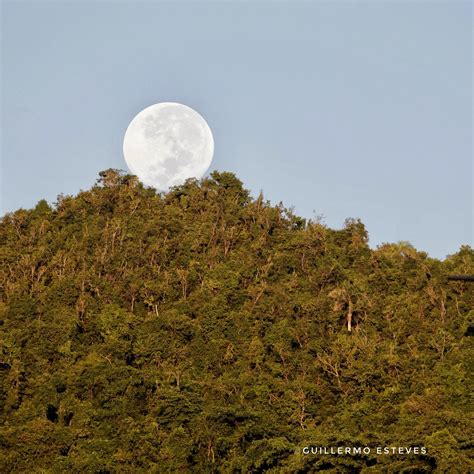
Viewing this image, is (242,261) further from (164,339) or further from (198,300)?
(164,339)

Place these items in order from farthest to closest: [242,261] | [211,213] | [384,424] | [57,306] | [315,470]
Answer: [211,213], [242,261], [57,306], [384,424], [315,470]

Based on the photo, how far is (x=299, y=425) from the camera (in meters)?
65.3

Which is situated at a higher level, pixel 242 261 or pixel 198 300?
pixel 242 261

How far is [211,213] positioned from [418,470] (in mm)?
53325

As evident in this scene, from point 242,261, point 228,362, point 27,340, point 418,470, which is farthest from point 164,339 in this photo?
point 418,470

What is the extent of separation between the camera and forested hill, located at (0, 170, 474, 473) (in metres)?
61.3

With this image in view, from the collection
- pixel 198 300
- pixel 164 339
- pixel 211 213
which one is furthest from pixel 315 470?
pixel 211 213

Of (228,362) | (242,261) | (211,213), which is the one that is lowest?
(228,362)

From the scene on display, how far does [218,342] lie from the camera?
7650cm

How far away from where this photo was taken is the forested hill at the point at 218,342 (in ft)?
201

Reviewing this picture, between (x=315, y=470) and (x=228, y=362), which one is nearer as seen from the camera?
(x=315, y=470)

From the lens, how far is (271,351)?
7688 centimetres

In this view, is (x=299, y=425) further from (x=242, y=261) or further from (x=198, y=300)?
(x=242, y=261)

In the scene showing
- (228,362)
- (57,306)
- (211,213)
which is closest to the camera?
(228,362)
